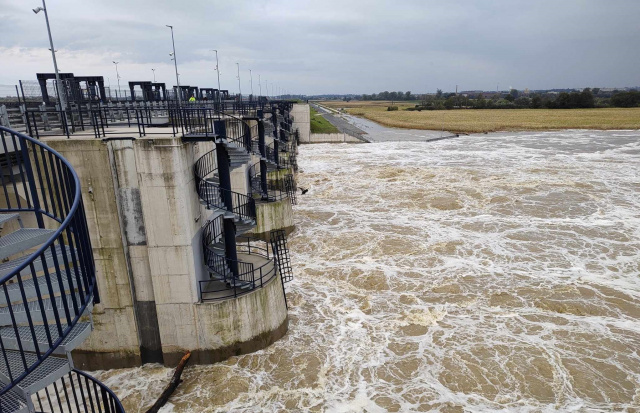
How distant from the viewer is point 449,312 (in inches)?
603

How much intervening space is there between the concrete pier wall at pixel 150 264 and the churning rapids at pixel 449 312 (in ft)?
2.67

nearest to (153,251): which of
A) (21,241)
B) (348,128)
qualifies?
(21,241)

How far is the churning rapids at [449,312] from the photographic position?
37.2 feet

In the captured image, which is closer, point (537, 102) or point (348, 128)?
point (348, 128)

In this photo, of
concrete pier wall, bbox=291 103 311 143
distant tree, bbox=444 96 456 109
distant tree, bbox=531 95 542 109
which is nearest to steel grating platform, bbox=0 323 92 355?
concrete pier wall, bbox=291 103 311 143

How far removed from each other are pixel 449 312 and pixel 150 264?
1073 centimetres

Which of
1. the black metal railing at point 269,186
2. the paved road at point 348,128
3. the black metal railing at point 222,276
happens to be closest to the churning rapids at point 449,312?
the black metal railing at point 222,276

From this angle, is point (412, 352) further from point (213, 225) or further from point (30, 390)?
point (30, 390)

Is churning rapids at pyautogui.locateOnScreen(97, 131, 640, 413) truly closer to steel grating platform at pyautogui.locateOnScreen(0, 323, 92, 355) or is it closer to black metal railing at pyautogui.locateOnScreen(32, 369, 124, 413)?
black metal railing at pyautogui.locateOnScreen(32, 369, 124, 413)

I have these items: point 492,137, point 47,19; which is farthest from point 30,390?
point 492,137

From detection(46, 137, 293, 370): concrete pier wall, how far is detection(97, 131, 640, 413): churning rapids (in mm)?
815

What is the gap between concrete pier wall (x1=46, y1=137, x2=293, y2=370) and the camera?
1027cm

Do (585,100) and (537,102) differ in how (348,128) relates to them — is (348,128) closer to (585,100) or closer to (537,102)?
(537,102)

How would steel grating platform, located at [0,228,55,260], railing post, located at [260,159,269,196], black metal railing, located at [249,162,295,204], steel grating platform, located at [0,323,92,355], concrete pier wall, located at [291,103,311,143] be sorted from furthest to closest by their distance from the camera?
concrete pier wall, located at [291,103,311,143] < black metal railing, located at [249,162,295,204] < railing post, located at [260,159,269,196] < steel grating platform, located at [0,228,55,260] < steel grating platform, located at [0,323,92,355]
